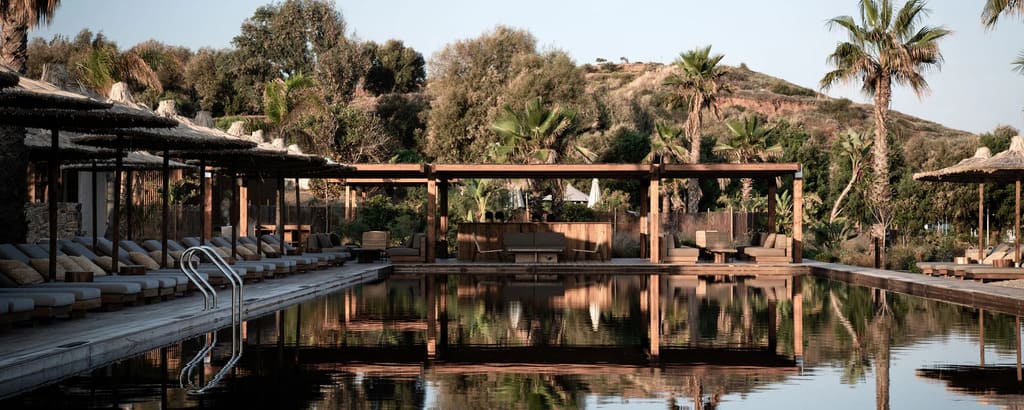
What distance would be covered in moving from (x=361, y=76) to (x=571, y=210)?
94.3 ft

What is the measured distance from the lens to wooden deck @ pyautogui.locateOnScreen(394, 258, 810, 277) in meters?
23.5

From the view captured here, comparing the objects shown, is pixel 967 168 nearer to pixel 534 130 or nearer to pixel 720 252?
pixel 720 252

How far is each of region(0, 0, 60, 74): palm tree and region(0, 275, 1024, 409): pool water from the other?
7302 millimetres

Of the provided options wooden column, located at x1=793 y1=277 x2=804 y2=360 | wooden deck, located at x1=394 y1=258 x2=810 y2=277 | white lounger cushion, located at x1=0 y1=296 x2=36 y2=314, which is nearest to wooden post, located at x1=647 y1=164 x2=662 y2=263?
wooden deck, located at x1=394 y1=258 x2=810 y2=277

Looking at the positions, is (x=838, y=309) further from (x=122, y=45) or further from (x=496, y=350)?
(x=122, y=45)

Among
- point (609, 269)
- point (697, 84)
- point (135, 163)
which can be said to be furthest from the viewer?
point (697, 84)

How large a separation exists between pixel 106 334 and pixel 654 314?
7.00 m

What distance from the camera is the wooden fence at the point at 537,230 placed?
85.3 feet

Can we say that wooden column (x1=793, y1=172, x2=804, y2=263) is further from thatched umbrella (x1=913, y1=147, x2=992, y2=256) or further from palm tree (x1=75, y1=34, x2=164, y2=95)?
palm tree (x1=75, y1=34, x2=164, y2=95)

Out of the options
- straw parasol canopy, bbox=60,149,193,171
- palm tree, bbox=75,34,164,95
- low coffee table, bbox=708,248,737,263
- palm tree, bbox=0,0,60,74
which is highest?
palm tree, bbox=75,34,164,95

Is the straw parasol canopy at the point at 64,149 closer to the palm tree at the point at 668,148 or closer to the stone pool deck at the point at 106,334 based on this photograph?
the stone pool deck at the point at 106,334

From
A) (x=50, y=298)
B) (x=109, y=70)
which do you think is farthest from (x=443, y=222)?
(x=50, y=298)

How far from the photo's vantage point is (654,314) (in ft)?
45.0

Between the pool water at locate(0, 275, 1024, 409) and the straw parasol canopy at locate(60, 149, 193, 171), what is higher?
the straw parasol canopy at locate(60, 149, 193, 171)
